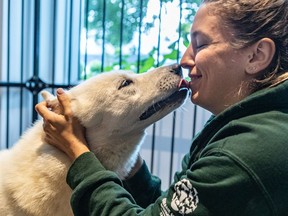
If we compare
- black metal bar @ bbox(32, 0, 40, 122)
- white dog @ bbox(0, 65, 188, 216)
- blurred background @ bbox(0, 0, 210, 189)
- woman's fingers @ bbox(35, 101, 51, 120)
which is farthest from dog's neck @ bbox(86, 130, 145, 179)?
black metal bar @ bbox(32, 0, 40, 122)

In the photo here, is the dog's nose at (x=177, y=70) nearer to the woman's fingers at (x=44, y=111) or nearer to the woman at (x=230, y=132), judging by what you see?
the woman at (x=230, y=132)

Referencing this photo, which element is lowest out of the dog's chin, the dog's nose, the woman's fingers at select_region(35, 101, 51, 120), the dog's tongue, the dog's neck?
the dog's neck

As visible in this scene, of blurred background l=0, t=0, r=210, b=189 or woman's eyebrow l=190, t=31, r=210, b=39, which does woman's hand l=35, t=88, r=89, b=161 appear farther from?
blurred background l=0, t=0, r=210, b=189

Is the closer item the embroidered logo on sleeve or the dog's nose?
the embroidered logo on sleeve

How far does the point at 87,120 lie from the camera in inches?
40.6

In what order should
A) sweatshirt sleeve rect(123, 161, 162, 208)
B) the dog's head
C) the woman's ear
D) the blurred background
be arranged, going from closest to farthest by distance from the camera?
the woman's ear
the dog's head
sweatshirt sleeve rect(123, 161, 162, 208)
the blurred background

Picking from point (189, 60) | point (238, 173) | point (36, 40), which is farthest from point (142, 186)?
point (36, 40)

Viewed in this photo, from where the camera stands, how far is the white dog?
3.27 feet

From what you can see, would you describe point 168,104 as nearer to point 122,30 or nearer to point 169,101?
point 169,101

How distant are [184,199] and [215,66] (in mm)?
284

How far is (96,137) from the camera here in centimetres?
105

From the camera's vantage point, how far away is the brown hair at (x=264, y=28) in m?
0.79

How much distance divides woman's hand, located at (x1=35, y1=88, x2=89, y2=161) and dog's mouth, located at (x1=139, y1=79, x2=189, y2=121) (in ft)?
0.56

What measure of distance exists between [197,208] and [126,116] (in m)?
0.40
